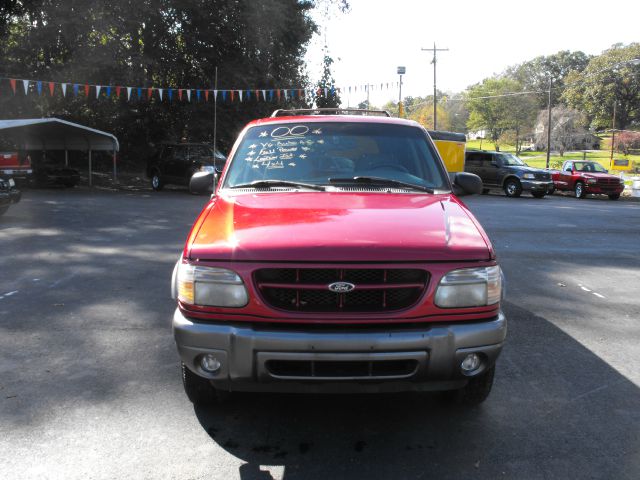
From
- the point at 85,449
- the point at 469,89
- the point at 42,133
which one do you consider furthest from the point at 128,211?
the point at 469,89

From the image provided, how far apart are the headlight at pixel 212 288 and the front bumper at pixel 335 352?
4.6 inches

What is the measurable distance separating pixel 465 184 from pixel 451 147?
20.6 meters

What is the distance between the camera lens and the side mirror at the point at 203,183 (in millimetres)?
5229

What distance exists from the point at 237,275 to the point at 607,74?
10266 centimetres

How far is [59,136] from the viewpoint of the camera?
24594 millimetres

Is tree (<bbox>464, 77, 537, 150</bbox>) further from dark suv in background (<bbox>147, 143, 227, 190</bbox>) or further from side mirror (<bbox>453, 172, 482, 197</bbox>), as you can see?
side mirror (<bbox>453, 172, 482, 197</bbox>)

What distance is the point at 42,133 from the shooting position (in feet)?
78.5

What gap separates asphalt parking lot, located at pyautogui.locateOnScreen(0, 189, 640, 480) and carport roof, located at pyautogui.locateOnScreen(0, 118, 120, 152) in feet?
53.2

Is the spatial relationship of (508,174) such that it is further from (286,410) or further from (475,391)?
(286,410)

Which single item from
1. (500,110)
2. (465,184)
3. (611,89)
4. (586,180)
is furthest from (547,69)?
(465,184)

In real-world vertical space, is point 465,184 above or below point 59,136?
below

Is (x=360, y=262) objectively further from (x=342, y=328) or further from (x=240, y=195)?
(x=240, y=195)

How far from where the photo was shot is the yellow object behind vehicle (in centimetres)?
2492

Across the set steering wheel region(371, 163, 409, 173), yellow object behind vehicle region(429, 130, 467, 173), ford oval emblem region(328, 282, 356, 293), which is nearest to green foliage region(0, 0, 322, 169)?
yellow object behind vehicle region(429, 130, 467, 173)
